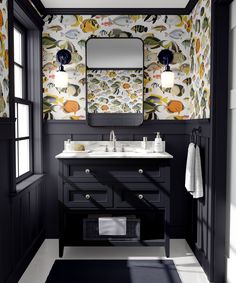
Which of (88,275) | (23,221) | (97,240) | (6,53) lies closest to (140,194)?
(97,240)

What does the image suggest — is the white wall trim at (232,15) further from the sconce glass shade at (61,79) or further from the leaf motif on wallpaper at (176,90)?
the sconce glass shade at (61,79)

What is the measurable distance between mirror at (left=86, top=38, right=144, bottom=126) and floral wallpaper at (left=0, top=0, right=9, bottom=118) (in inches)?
52.4

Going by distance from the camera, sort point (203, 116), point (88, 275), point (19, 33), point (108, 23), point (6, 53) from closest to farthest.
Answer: point (6, 53) < point (88, 275) < point (203, 116) < point (19, 33) < point (108, 23)

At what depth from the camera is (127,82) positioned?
148 inches

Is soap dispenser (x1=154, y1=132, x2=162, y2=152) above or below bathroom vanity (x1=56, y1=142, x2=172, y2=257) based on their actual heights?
above

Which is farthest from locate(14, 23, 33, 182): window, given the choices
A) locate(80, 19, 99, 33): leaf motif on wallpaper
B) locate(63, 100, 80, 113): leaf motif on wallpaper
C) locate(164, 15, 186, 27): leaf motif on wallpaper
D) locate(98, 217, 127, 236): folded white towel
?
locate(164, 15, 186, 27): leaf motif on wallpaper

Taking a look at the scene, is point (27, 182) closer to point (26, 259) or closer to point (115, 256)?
point (26, 259)

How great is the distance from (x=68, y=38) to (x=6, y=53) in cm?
138

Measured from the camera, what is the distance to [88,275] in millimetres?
2926

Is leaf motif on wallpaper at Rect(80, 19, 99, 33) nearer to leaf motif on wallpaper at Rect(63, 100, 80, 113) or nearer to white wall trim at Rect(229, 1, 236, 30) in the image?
leaf motif on wallpaper at Rect(63, 100, 80, 113)

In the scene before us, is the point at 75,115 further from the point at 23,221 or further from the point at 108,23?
the point at 23,221

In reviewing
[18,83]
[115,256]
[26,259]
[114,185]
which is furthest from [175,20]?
[26,259]

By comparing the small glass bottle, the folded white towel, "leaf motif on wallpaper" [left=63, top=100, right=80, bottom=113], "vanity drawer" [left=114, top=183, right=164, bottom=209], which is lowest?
the folded white towel

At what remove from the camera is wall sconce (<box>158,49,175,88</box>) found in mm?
3680
